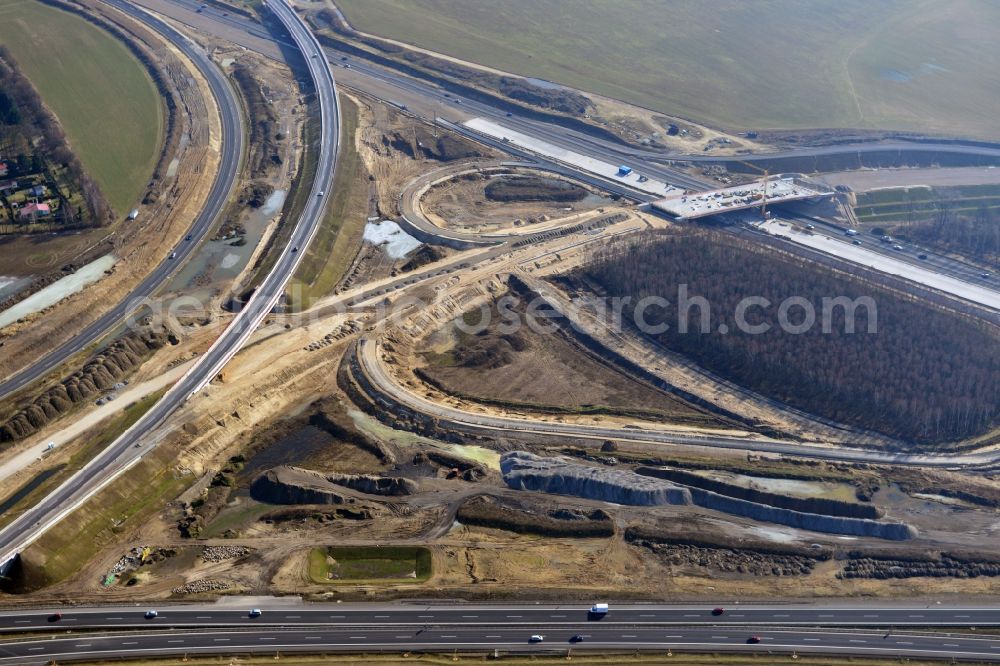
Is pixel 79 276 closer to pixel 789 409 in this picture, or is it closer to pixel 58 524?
pixel 58 524

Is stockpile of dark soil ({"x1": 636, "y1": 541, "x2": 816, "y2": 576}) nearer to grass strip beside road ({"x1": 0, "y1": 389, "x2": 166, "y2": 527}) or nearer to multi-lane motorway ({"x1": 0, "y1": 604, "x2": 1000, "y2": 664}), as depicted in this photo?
multi-lane motorway ({"x1": 0, "y1": 604, "x2": 1000, "y2": 664})

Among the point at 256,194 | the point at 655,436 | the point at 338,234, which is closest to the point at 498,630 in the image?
the point at 655,436

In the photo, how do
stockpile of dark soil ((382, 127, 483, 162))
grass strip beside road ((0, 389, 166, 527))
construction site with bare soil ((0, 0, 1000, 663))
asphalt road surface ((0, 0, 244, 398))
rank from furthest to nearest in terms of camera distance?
1. stockpile of dark soil ((382, 127, 483, 162))
2. asphalt road surface ((0, 0, 244, 398))
3. grass strip beside road ((0, 389, 166, 527))
4. construction site with bare soil ((0, 0, 1000, 663))

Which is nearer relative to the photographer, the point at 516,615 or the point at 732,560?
the point at 516,615

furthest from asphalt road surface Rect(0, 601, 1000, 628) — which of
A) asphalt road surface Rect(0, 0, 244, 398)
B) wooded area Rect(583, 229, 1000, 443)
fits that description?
asphalt road surface Rect(0, 0, 244, 398)

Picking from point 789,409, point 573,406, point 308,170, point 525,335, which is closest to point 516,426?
point 573,406

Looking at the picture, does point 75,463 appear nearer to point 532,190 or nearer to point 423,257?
point 423,257
